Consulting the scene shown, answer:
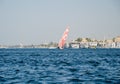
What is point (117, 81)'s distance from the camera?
28297 millimetres

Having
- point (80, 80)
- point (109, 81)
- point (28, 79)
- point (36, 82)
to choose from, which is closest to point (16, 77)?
point (28, 79)

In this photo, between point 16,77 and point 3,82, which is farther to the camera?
point 16,77

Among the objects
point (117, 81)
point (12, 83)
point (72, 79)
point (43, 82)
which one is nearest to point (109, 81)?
point (117, 81)

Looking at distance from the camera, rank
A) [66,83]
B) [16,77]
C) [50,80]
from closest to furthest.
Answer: [66,83]
[50,80]
[16,77]

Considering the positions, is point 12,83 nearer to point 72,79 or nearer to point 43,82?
point 43,82

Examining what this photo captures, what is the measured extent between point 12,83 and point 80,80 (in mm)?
5647

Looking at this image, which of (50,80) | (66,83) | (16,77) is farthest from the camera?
(16,77)

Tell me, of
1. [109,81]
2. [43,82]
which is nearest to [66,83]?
[43,82]

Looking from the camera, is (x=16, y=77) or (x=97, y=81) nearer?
(x=97, y=81)

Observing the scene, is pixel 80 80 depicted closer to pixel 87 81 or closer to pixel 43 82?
pixel 87 81

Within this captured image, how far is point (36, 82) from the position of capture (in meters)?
28.2

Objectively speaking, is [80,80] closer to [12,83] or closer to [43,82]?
[43,82]

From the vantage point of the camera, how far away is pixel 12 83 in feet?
91.9

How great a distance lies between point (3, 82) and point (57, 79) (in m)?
4.57
